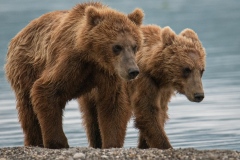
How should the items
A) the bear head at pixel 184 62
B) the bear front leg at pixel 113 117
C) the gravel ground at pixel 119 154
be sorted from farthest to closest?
1. the bear head at pixel 184 62
2. the bear front leg at pixel 113 117
3. the gravel ground at pixel 119 154

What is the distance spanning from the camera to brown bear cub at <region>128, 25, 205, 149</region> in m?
12.0

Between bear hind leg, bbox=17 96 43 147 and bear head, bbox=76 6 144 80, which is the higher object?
bear head, bbox=76 6 144 80

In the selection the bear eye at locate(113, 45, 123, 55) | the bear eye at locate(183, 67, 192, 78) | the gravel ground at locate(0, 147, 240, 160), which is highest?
the bear eye at locate(113, 45, 123, 55)

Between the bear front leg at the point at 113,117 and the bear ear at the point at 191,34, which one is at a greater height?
the bear ear at the point at 191,34

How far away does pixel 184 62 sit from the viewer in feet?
39.3

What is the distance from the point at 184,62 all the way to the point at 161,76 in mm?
359

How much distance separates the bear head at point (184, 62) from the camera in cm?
1188

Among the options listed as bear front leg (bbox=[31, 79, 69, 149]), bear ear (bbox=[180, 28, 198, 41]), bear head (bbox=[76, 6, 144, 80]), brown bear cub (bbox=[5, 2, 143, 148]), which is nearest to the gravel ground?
bear front leg (bbox=[31, 79, 69, 149])

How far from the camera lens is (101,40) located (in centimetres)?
1139

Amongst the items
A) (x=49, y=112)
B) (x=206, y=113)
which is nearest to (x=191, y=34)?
(x=49, y=112)

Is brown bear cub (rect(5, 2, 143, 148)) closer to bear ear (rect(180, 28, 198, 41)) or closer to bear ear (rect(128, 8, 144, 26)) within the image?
bear ear (rect(128, 8, 144, 26))

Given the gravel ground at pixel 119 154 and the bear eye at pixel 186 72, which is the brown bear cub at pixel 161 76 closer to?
the bear eye at pixel 186 72

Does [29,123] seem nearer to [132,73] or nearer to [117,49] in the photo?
[117,49]

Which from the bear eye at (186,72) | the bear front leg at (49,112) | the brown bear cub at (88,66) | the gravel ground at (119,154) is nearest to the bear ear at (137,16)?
the brown bear cub at (88,66)
